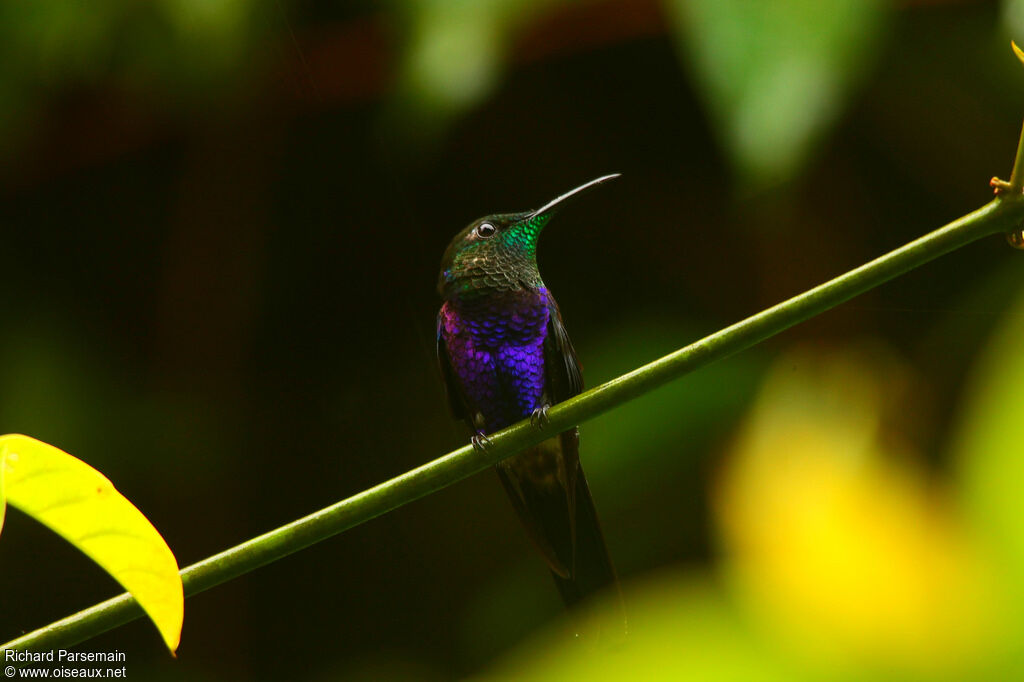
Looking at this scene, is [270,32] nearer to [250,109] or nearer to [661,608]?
[250,109]

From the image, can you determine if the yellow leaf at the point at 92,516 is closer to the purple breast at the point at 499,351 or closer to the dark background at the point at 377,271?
the purple breast at the point at 499,351

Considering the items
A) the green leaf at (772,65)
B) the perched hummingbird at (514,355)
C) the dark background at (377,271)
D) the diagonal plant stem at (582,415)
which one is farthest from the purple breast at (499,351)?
the diagonal plant stem at (582,415)

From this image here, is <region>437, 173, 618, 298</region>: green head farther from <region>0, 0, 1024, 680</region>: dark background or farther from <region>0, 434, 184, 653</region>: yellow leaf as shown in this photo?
<region>0, 434, 184, 653</region>: yellow leaf

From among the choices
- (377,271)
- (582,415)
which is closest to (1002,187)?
(582,415)

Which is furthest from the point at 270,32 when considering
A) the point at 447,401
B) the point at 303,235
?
the point at 447,401

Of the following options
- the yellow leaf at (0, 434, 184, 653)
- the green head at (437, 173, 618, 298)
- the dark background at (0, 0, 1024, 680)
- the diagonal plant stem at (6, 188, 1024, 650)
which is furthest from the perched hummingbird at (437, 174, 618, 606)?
the yellow leaf at (0, 434, 184, 653)
